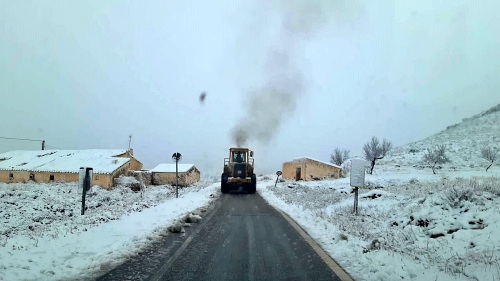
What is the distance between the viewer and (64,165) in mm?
39094

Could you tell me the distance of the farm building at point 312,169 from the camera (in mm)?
41794

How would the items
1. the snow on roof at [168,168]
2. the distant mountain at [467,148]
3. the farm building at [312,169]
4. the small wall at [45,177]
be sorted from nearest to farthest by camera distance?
the small wall at [45,177] → the farm building at [312,169] → the snow on roof at [168,168] → the distant mountain at [467,148]

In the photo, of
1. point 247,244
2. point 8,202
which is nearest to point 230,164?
point 8,202

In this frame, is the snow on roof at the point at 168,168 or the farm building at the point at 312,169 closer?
the farm building at the point at 312,169

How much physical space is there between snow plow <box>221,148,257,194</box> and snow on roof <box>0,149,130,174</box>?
1414cm

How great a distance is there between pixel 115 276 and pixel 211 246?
2268 mm

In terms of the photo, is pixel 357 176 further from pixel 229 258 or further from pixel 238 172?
pixel 238 172

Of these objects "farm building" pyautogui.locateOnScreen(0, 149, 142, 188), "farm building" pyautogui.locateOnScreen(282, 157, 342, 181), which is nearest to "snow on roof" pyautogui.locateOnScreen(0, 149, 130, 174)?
"farm building" pyautogui.locateOnScreen(0, 149, 142, 188)

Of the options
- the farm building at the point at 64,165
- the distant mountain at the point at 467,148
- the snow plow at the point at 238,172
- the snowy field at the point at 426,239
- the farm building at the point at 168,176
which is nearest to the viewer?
the snowy field at the point at 426,239

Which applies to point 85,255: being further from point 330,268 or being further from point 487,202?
point 487,202

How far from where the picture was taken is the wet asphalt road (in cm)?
464

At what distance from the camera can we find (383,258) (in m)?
5.16

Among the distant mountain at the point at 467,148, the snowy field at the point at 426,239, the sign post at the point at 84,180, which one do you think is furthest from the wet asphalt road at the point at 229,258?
the distant mountain at the point at 467,148

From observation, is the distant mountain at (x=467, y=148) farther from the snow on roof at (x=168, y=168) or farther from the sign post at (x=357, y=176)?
the sign post at (x=357, y=176)
